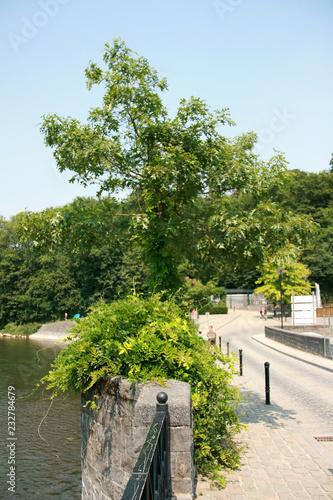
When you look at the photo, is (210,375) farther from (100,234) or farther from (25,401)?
(25,401)

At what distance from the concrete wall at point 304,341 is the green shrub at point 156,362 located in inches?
507

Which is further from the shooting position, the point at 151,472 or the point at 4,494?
the point at 4,494

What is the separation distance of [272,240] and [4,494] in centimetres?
857

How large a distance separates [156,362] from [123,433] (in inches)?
33.8

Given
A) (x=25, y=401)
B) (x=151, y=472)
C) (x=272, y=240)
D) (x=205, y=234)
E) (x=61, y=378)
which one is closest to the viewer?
(x=151, y=472)

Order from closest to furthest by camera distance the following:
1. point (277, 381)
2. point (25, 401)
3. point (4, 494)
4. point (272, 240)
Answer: point (272, 240) → point (4, 494) → point (277, 381) → point (25, 401)

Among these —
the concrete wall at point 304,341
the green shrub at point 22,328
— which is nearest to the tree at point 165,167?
the concrete wall at point 304,341

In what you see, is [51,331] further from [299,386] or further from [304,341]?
[299,386]

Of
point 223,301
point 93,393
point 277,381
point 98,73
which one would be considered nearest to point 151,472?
point 93,393

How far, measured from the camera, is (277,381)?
12367 millimetres

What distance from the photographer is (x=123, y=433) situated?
449cm

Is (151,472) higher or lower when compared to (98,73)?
lower

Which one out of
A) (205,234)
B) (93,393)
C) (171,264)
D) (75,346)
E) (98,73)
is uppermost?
(98,73)

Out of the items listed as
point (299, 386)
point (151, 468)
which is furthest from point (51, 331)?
point (151, 468)
